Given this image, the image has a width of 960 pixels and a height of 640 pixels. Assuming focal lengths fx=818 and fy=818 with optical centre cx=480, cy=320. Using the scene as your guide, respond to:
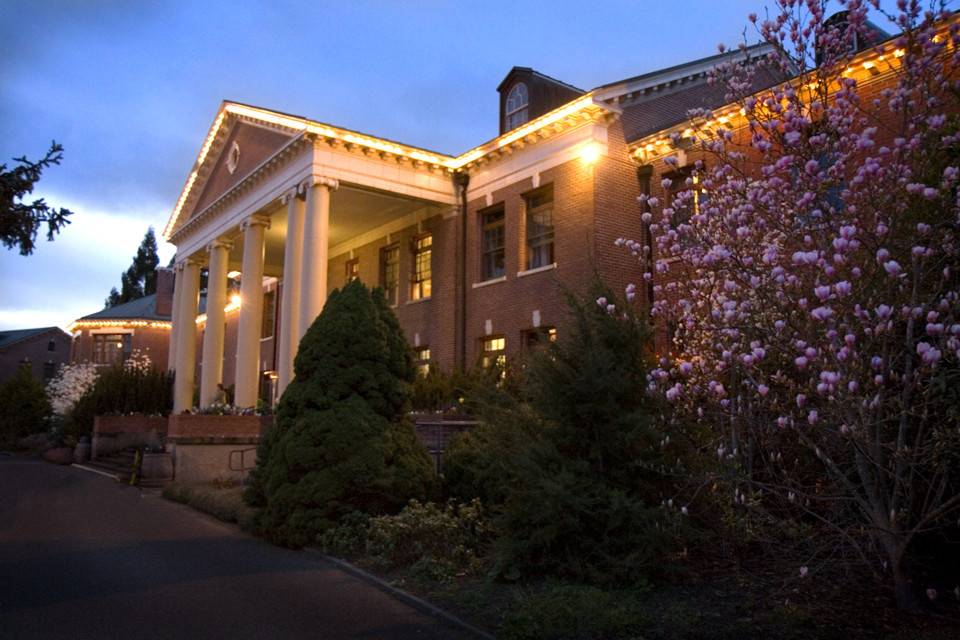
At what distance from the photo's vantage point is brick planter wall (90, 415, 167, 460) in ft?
87.9

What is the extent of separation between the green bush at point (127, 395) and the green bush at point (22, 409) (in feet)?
51.5

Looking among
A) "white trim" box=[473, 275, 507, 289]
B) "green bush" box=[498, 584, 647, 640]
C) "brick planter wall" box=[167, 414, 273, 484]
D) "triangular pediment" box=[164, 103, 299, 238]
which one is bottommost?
"green bush" box=[498, 584, 647, 640]

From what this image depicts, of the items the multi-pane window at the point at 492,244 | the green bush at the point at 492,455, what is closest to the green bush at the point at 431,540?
the green bush at the point at 492,455

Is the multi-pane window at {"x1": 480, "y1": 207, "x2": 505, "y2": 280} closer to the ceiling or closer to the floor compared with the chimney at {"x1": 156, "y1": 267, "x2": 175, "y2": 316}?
closer to the floor

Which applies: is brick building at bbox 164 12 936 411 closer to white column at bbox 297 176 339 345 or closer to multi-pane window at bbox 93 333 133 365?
white column at bbox 297 176 339 345

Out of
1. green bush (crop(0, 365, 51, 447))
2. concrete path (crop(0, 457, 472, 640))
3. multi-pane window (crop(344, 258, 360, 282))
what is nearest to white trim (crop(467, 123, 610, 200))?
multi-pane window (crop(344, 258, 360, 282))

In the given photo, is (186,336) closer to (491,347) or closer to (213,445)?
(213,445)

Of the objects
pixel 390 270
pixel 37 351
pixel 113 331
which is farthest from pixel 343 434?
pixel 37 351

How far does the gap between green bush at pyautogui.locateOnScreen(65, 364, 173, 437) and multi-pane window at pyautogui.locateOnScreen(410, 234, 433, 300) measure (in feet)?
35.9

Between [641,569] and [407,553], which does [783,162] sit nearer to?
[641,569]

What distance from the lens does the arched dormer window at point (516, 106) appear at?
22547 millimetres

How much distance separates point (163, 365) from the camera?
51812 millimetres

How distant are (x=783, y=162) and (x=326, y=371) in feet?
23.9

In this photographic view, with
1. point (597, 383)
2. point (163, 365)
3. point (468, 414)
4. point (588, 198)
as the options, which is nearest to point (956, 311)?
point (597, 383)
